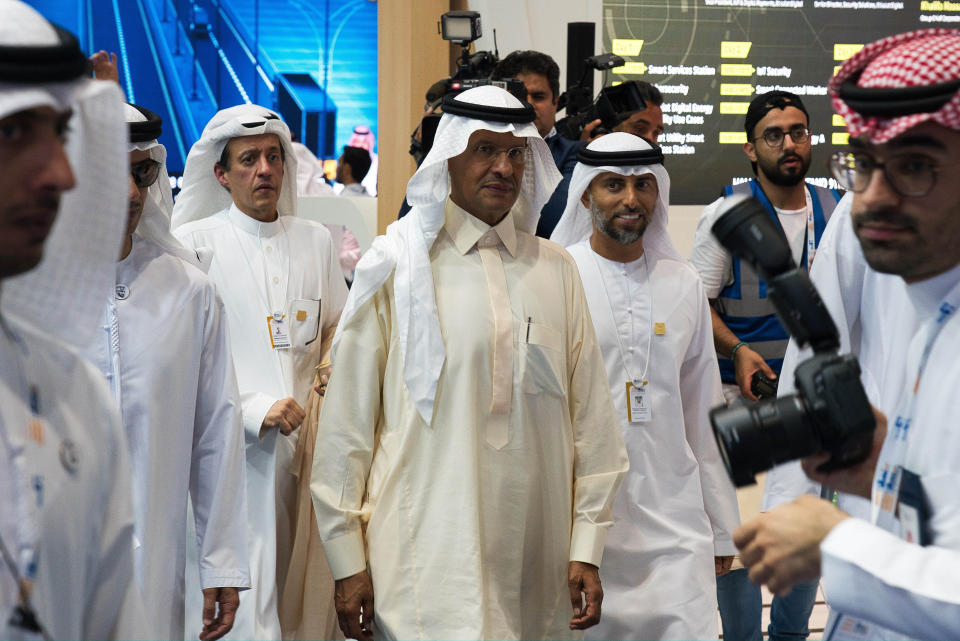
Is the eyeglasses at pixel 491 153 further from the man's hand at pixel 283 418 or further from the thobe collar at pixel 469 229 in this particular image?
the man's hand at pixel 283 418

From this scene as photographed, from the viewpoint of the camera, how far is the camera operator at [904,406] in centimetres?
153

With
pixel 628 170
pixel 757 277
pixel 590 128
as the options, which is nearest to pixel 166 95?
pixel 590 128

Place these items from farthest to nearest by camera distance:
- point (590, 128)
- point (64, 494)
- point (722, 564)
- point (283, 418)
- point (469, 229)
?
point (590, 128), point (283, 418), point (722, 564), point (469, 229), point (64, 494)

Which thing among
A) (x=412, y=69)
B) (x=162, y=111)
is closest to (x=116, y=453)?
(x=412, y=69)

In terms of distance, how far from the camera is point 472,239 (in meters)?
3.02

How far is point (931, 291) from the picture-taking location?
1764 mm

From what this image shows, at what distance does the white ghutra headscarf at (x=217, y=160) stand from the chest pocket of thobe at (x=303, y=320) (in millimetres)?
535

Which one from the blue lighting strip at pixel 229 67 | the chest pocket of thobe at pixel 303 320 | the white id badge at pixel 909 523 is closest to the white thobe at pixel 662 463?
the chest pocket of thobe at pixel 303 320

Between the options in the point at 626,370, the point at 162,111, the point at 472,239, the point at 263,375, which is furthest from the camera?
the point at 162,111

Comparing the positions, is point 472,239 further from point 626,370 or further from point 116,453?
point 116,453

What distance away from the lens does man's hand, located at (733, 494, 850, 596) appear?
1562 mm

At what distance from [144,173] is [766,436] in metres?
2.02

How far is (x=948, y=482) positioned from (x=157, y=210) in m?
2.10

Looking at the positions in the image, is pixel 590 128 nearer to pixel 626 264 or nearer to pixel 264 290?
pixel 626 264
